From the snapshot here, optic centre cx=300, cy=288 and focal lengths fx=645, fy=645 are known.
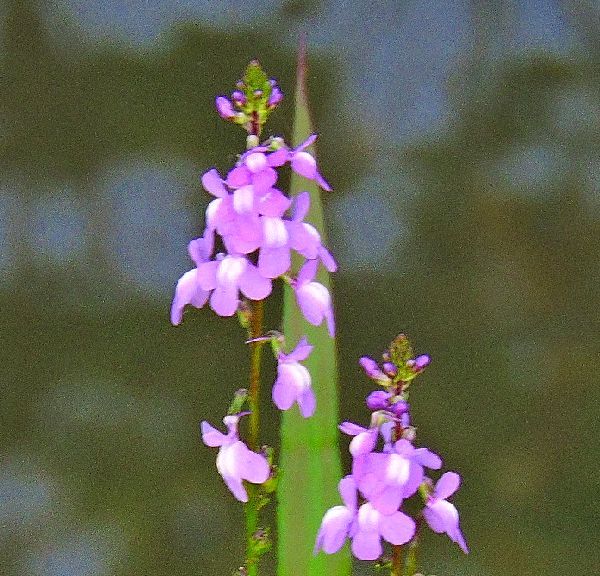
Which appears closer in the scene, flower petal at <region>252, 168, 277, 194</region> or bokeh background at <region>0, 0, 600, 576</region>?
flower petal at <region>252, 168, 277, 194</region>

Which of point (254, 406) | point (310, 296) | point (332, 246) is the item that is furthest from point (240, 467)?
point (332, 246)

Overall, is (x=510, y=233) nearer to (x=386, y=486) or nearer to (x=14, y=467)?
(x=386, y=486)

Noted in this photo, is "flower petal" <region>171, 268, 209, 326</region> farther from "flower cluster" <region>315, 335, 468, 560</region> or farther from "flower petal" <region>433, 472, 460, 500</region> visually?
"flower petal" <region>433, 472, 460, 500</region>

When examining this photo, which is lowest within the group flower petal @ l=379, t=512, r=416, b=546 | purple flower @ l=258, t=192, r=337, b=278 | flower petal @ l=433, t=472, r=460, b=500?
flower petal @ l=379, t=512, r=416, b=546

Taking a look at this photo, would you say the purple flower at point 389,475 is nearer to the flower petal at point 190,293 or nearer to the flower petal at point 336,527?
the flower petal at point 336,527

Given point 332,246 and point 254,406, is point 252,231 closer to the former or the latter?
point 254,406

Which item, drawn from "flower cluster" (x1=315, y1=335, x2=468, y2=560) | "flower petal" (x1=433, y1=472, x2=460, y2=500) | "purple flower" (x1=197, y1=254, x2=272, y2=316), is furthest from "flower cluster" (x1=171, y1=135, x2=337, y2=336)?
"flower petal" (x1=433, y1=472, x2=460, y2=500)
